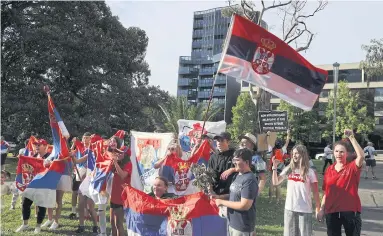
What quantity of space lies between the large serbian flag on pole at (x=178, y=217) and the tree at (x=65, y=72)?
17416mm

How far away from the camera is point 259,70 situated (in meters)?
6.87

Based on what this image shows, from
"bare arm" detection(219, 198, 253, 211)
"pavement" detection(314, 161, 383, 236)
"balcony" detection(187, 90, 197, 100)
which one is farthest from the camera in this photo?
"balcony" detection(187, 90, 197, 100)

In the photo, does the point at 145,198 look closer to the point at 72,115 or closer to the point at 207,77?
the point at 72,115

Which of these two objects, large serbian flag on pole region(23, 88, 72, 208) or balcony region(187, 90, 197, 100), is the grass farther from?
balcony region(187, 90, 197, 100)

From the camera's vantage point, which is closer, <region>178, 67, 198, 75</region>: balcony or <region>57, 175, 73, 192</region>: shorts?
<region>57, 175, 73, 192</region>: shorts

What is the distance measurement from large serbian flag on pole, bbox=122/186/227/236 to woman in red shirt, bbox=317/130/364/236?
1592 mm

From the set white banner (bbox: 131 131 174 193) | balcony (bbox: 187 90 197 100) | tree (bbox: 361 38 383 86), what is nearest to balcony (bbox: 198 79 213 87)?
balcony (bbox: 187 90 197 100)

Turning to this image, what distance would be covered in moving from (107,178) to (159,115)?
2383 centimetres

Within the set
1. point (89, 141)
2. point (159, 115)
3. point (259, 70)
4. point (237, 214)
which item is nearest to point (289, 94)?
point (259, 70)

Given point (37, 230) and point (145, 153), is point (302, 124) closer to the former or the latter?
point (145, 153)

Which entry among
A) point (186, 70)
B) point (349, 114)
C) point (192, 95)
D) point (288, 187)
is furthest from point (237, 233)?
point (186, 70)

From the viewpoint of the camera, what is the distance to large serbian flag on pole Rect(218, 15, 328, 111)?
22.1 feet

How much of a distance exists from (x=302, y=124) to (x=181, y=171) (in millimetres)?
48731

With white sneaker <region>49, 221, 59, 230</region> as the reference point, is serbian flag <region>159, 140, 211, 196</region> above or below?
above
